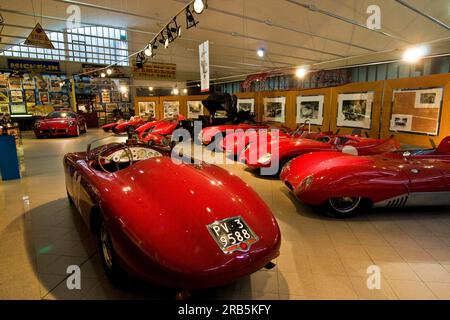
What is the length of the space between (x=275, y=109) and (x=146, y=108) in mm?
8207

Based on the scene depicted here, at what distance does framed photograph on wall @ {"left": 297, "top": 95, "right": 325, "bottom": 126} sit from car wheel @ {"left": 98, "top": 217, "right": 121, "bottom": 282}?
648cm

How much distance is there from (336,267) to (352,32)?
10079mm

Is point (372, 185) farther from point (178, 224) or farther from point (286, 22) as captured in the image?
point (286, 22)

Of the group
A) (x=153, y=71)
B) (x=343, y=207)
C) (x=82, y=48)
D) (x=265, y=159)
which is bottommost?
(x=343, y=207)

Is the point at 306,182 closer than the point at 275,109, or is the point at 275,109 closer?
the point at 306,182

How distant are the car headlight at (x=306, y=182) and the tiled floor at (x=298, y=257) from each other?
15.9 inches

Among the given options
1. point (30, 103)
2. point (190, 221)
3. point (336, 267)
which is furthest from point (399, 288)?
point (30, 103)

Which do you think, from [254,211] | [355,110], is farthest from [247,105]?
[254,211]

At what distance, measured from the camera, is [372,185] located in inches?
119

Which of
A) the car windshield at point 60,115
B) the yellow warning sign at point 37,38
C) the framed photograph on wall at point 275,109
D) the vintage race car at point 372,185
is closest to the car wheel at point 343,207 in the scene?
the vintage race car at point 372,185

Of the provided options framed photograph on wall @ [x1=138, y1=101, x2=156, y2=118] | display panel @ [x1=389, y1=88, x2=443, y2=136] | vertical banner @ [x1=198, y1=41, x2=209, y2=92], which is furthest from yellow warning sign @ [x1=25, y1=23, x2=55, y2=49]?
display panel @ [x1=389, y1=88, x2=443, y2=136]

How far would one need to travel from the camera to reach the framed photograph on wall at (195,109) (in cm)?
1226

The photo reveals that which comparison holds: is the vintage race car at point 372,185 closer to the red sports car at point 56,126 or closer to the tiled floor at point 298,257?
the tiled floor at point 298,257

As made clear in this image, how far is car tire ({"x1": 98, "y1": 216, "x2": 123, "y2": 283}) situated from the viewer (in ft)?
6.26
